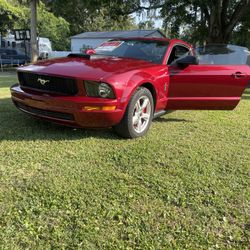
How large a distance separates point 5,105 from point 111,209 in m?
4.02

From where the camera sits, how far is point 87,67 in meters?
4.01

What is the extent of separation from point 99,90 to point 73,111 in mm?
402

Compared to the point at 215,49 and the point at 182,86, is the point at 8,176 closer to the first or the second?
the point at 182,86

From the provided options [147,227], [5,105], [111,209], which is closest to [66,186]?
[111,209]

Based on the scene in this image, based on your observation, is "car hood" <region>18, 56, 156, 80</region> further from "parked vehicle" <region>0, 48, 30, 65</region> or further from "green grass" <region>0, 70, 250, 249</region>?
"parked vehicle" <region>0, 48, 30, 65</region>

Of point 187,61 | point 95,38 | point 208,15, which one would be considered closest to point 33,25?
point 208,15

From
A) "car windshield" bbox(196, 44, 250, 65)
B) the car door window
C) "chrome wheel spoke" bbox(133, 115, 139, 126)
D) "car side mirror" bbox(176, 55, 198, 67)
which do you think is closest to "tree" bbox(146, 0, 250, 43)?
"car windshield" bbox(196, 44, 250, 65)

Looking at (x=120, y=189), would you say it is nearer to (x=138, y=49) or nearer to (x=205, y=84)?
(x=205, y=84)

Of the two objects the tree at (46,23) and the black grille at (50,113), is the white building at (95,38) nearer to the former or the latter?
the tree at (46,23)

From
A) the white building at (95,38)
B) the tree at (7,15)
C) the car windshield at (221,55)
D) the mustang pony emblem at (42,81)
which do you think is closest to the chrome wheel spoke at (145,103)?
the mustang pony emblem at (42,81)

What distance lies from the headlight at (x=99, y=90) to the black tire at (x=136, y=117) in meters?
0.39

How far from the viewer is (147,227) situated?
97.6 inches

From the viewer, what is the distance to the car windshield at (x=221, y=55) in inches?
213

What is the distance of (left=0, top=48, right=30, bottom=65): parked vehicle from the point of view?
22181mm
